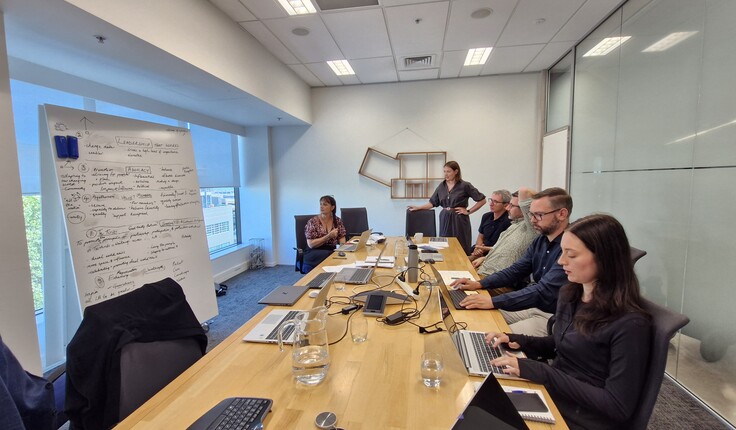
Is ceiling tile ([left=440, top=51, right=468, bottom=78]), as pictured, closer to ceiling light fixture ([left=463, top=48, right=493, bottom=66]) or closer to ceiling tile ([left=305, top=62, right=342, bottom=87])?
ceiling light fixture ([left=463, top=48, right=493, bottom=66])

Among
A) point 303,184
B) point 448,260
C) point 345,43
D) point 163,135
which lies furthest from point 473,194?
point 163,135

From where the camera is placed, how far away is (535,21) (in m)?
3.23

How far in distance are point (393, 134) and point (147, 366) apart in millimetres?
4488

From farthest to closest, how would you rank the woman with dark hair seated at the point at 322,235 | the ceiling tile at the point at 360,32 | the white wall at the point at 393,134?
the white wall at the point at 393,134
the woman with dark hair seated at the point at 322,235
the ceiling tile at the point at 360,32

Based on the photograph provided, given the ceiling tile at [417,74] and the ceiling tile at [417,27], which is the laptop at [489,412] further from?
the ceiling tile at [417,74]

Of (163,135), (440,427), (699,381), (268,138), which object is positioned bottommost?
(699,381)

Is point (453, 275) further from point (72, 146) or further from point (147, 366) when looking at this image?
point (72, 146)

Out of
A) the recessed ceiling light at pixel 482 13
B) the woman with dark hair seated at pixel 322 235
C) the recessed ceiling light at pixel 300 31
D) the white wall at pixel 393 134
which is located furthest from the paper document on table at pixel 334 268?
the white wall at pixel 393 134

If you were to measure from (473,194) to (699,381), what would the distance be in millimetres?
→ 2501

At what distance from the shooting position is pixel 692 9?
2.13 metres

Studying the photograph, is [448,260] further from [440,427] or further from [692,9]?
[692,9]

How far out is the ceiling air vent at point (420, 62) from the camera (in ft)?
13.4

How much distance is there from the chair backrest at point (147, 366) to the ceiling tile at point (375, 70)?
3.79 metres

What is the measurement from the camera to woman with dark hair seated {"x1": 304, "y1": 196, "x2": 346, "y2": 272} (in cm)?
356
